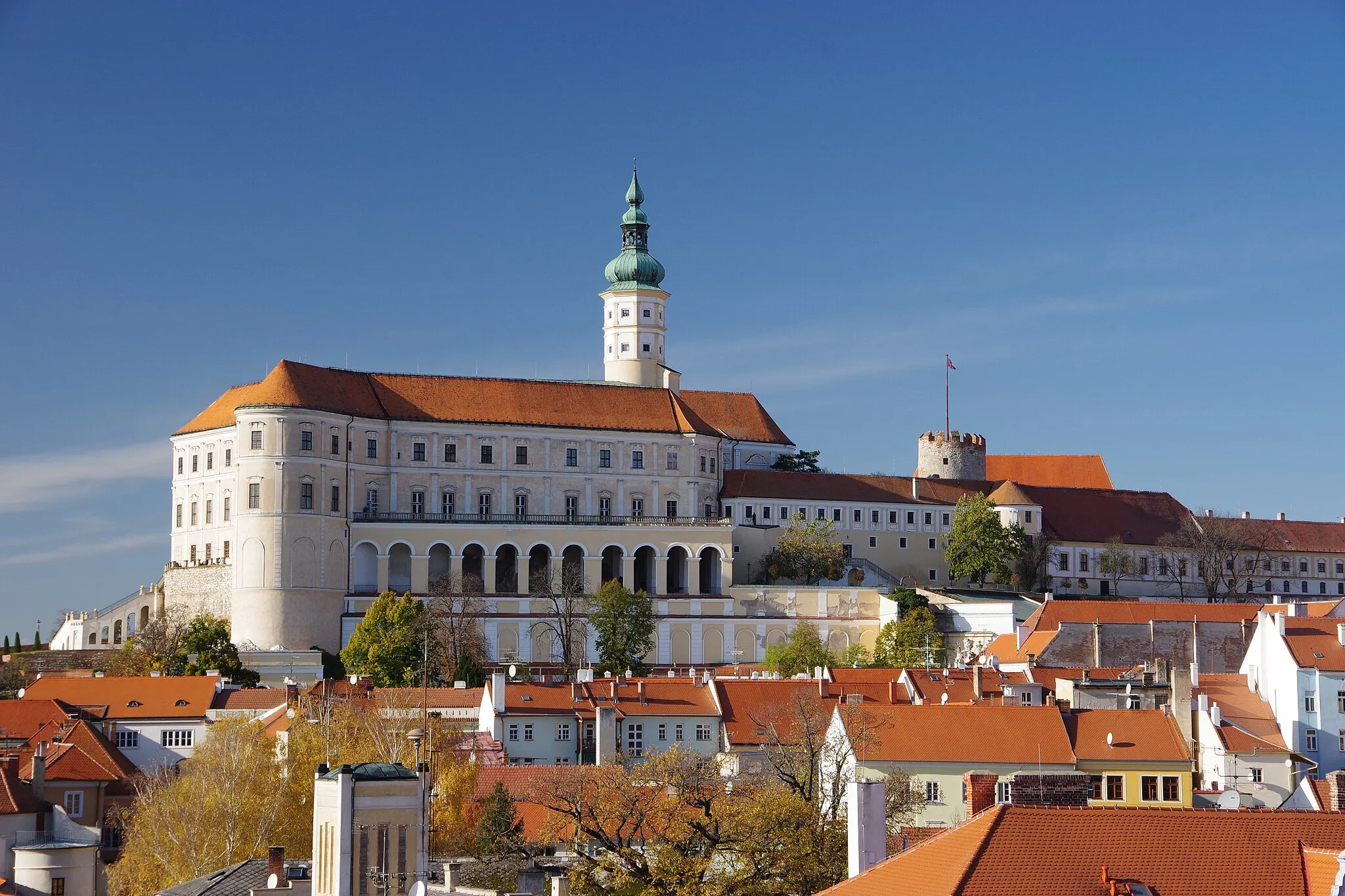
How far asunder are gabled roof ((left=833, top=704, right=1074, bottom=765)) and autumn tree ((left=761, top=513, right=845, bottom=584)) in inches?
2403

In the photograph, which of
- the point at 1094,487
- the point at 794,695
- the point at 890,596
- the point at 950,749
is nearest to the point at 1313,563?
the point at 1094,487

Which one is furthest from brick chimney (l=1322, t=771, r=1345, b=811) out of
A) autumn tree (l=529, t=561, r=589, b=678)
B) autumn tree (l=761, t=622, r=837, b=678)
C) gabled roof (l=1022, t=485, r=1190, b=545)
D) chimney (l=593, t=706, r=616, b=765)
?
gabled roof (l=1022, t=485, r=1190, b=545)

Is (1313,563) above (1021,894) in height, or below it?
above

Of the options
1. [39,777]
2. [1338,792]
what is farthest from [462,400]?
[1338,792]

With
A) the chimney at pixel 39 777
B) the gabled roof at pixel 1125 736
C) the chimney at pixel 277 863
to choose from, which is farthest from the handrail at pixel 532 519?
the chimney at pixel 277 863

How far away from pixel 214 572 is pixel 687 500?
2617cm

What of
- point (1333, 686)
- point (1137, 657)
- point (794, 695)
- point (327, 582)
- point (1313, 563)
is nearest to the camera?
point (794, 695)

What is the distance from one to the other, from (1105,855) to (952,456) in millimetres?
111924

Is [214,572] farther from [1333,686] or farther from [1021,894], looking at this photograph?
[1021,894]

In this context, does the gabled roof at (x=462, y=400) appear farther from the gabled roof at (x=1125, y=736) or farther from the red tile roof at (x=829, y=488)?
the gabled roof at (x=1125, y=736)

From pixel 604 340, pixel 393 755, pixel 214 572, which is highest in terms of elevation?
pixel 604 340

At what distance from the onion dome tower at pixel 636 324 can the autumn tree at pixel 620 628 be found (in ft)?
104

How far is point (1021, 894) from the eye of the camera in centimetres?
1931

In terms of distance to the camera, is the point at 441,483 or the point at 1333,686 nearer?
the point at 1333,686
